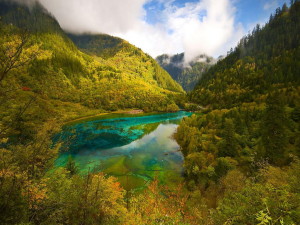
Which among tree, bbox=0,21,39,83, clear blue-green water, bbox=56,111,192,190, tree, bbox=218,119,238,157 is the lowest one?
clear blue-green water, bbox=56,111,192,190

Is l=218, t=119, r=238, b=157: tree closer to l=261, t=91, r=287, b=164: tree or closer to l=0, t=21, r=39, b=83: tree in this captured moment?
l=261, t=91, r=287, b=164: tree

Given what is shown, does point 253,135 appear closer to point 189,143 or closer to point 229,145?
point 229,145

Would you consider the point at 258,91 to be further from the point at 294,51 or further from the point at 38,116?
the point at 38,116

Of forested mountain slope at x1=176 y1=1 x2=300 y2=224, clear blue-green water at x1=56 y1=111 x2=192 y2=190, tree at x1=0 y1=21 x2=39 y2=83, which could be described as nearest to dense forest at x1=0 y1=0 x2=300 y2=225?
tree at x1=0 y1=21 x2=39 y2=83

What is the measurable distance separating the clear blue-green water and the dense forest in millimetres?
5340

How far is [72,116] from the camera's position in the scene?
112 meters

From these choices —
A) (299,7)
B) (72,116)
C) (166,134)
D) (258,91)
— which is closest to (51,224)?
(166,134)

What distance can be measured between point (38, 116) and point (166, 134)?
5757 cm

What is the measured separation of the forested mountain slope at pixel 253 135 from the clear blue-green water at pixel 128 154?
250 inches

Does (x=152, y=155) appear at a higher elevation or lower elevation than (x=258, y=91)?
lower

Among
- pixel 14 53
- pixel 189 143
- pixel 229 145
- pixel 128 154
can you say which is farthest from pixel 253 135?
pixel 14 53

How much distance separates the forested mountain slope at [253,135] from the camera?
1075cm

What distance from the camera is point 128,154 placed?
5788 centimetres

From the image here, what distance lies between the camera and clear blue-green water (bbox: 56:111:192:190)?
4249 centimetres
